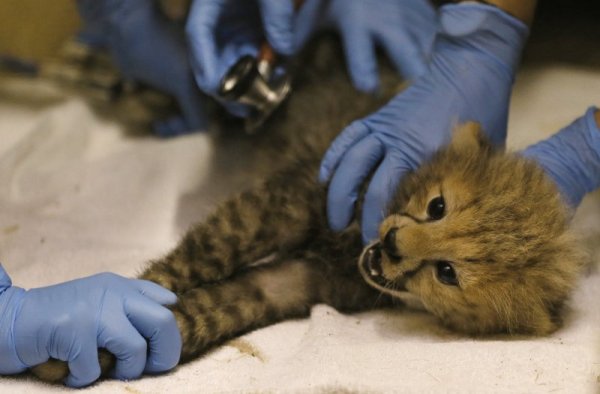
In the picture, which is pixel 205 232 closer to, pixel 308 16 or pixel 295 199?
pixel 295 199

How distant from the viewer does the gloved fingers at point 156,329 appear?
139 cm

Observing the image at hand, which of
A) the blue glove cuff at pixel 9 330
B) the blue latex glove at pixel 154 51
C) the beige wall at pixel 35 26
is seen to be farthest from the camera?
the beige wall at pixel 35 26

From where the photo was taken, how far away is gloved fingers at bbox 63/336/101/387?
133 cm

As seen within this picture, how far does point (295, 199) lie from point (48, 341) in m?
0.80

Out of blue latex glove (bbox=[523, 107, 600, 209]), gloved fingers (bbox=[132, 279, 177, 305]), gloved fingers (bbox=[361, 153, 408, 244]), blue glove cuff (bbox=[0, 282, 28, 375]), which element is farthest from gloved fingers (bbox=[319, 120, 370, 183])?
blue glove cuff (bbox=[0, 282, 28, 375])

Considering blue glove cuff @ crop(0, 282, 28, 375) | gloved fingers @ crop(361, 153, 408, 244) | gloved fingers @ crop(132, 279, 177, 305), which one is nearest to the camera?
blue glove cuff @ crop(0, 282, 28, 375)

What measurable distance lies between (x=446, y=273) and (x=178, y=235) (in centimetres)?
87

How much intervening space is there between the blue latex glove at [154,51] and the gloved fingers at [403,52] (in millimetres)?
701

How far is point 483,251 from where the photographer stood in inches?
62.8

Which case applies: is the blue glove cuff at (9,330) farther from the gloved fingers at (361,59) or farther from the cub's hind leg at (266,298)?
the gloved fingers at (361,59)

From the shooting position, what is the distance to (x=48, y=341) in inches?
52.3

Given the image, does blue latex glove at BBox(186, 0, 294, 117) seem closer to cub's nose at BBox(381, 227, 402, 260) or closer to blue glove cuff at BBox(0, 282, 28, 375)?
cub's nose at BBox(381, 227, 402, 260)

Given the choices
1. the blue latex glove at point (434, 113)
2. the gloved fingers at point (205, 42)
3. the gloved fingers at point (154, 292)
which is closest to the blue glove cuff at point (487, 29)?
the blue latex glove at point (434, 113)

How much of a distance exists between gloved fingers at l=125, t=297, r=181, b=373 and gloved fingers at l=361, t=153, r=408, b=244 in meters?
0.62
